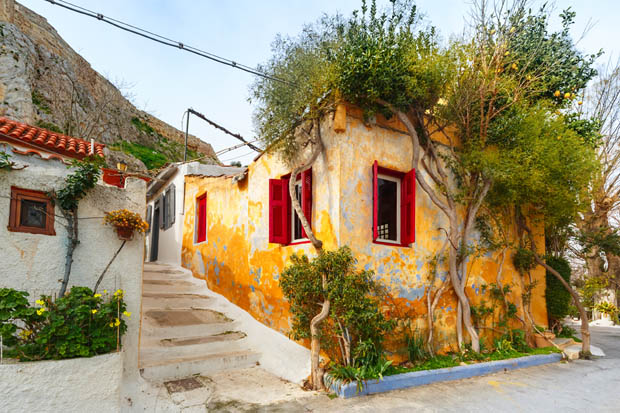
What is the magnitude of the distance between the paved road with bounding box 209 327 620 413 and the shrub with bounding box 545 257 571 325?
85.9 inches

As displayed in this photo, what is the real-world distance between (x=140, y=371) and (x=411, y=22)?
7.34 m

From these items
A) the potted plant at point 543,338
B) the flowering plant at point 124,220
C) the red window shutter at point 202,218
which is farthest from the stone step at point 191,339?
the potted plant at point 543,338

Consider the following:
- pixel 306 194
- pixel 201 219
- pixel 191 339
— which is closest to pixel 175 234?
pixel 201 219

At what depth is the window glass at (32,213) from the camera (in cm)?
428

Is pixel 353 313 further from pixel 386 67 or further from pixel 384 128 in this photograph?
pixel 386 67

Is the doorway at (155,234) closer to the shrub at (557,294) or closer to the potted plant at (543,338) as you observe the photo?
the potted plant at (543,338)

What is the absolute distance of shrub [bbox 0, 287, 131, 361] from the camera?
146 inches

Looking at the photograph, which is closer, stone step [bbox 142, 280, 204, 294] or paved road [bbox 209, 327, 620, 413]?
paved road [bbox 209, 327, 620, 413]

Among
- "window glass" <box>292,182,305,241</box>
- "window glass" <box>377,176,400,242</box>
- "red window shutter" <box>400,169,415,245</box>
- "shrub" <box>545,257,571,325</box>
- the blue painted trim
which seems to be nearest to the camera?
the blue painted trim

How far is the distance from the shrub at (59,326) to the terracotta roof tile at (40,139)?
13.6 feet

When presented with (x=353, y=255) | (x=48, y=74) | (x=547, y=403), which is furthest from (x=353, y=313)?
(x=48, y=74)

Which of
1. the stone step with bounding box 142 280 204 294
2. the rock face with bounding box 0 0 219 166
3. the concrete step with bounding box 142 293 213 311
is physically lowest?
the concrete step with bounding box 142 293 213 311

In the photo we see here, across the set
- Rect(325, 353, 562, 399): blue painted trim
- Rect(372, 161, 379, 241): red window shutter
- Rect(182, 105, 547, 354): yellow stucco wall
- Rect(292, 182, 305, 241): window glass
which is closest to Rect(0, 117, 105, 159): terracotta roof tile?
Rect(182, 105, 547, 354): yellow stucco wall

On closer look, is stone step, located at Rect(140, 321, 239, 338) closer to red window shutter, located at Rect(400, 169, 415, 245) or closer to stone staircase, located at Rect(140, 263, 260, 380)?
stone staircase, located at Rect(140, 263, 260, 380)
